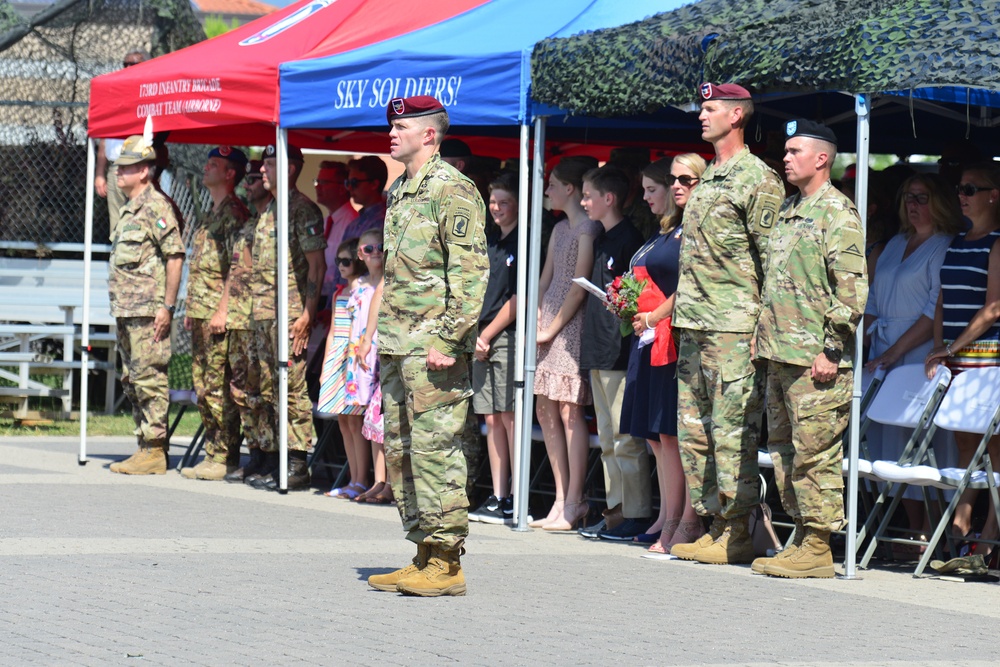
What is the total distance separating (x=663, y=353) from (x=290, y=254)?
342cm

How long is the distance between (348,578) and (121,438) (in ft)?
24.4

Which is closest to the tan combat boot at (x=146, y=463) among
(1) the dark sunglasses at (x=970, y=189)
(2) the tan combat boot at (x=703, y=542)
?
(2) the tan combat boot at (x=703, y=542)

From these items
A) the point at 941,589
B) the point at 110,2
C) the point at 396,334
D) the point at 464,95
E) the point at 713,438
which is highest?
the point at 110,2

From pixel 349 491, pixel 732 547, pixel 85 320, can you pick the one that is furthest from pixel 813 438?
pixel 85 320

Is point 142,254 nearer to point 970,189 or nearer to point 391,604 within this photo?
point 391,604

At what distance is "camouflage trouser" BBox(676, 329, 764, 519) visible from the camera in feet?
26.4

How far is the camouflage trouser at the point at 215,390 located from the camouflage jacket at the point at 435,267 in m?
4.75

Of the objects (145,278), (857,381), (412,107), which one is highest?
(412,107)

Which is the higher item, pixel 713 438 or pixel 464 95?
pixel 464 95

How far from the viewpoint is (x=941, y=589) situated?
775 centimetres

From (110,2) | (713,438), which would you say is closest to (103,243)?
(110,2)

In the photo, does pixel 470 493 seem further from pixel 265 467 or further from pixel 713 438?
pixel 713 438

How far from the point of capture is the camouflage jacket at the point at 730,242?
8039 millimetres

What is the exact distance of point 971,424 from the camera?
26.9ft
